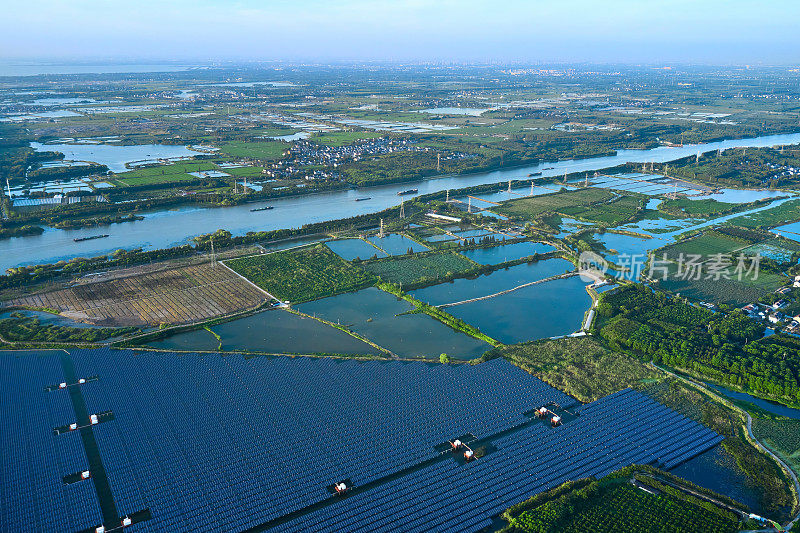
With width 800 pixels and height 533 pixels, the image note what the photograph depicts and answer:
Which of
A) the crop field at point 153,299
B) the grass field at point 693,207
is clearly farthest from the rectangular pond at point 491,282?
the grass field at point 693,207

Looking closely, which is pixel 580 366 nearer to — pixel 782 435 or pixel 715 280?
pixel 782 435

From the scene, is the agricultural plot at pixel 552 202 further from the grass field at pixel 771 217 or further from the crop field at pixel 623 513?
the crop field at pixel 623 513

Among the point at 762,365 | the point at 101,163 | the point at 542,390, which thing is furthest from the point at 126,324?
the point at 101,163

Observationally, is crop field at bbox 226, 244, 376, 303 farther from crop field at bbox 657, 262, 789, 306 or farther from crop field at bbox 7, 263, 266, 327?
crop field at bbox 657, 262, 789, 306

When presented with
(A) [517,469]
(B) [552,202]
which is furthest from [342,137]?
(A) [517,469]

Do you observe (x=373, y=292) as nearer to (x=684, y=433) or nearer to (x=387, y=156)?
(x=684, y=433)
